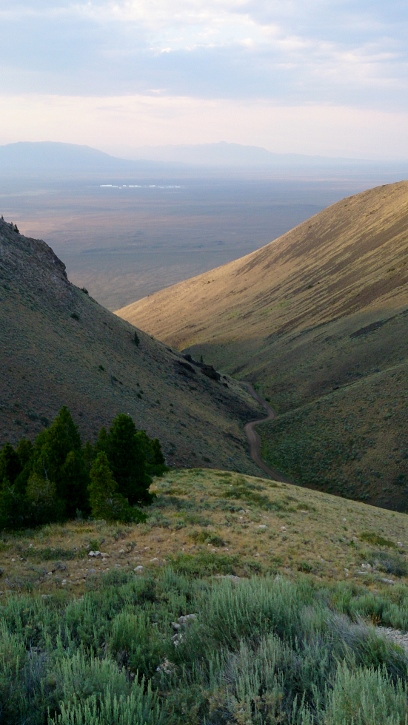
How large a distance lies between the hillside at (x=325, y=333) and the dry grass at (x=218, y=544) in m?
16.2

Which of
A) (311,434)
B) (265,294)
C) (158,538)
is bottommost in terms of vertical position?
(311,434)

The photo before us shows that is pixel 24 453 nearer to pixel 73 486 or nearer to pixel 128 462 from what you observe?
pixel 73 486


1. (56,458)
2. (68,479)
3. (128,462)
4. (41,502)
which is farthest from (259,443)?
(41,502)

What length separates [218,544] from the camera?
12.5 metres

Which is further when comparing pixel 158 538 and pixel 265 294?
pixel 265 294

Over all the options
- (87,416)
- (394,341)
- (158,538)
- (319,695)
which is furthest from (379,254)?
(319,695)

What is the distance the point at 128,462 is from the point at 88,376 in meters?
18.0

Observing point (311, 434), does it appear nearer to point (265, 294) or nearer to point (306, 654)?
point (306, 654)

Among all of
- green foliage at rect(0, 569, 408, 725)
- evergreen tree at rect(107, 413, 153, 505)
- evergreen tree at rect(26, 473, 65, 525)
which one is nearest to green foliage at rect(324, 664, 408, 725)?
green foliage at rect(0, 569, 408, 725)

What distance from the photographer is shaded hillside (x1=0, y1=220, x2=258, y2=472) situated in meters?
29.0

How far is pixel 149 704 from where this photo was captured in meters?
4.42

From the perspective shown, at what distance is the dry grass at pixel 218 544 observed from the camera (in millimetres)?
9617

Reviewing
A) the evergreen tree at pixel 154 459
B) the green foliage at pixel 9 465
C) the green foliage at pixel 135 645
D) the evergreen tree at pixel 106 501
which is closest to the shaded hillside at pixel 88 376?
the evergreen tree at pixel 154 459

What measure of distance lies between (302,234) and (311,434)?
8806 cm
